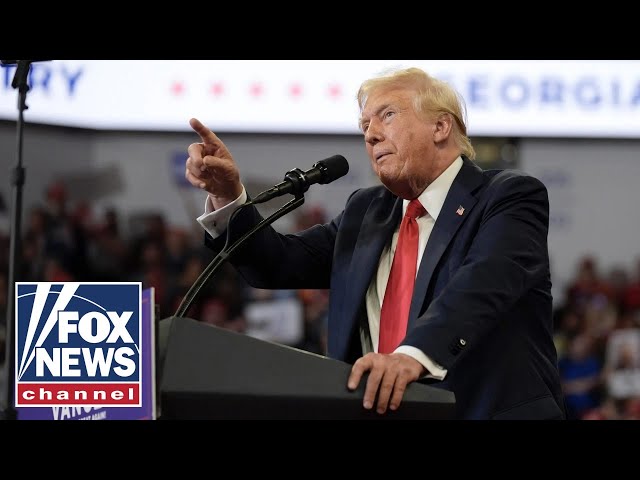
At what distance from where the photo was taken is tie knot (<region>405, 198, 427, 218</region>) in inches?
81.3

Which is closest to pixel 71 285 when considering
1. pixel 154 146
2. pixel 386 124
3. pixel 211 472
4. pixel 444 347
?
pixel 211 472

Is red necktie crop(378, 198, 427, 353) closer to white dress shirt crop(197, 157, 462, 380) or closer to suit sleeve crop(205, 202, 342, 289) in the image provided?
white dress shirt crop(197, 157, 462, 380)

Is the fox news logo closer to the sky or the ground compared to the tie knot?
closer to the ground

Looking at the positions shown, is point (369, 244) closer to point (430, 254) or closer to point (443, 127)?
point (430, 254)

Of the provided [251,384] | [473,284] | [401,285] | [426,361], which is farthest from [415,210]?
[251,384]

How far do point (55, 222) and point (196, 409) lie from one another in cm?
438

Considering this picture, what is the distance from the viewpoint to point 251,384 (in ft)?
4.36

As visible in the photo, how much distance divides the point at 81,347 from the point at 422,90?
3.18 ft

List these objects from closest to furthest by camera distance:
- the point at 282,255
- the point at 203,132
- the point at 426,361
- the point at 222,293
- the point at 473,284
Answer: the point at 426,361, the point at 473,284, the point at 203,132, the point at 282,255, the point at 222,293

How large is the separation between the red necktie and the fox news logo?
0.68 metres

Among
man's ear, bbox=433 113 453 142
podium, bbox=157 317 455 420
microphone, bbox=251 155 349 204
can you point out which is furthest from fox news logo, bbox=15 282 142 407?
man's ear, bbox=433 113 453 142

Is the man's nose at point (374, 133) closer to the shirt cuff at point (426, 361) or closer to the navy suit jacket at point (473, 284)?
the navy suit jacket at point (473, 284)

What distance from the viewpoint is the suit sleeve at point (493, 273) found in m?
1.56

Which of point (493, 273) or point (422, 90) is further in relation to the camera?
point (422, 90)
